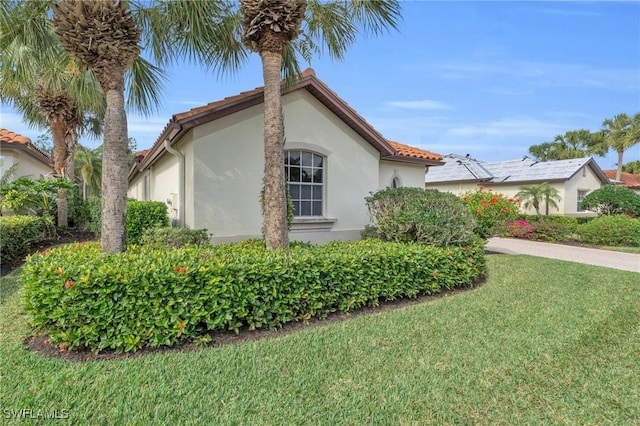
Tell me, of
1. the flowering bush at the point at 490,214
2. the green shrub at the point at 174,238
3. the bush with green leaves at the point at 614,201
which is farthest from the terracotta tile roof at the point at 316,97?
the bush with green leaves at the point at 614,201

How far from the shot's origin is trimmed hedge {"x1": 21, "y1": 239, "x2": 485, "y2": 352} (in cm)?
419

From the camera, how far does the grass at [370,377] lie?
124 inches

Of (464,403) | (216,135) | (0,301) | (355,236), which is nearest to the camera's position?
(464,403)

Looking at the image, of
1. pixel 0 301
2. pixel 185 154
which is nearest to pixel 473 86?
pixel 185 154

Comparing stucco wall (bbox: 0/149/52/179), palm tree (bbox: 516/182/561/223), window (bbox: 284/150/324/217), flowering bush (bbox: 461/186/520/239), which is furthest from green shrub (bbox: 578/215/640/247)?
stucco wall (bbox: 0/149/52/179)

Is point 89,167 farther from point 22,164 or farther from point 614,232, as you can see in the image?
point 614,232

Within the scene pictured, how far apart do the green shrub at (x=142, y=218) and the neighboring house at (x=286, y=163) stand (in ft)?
1.47

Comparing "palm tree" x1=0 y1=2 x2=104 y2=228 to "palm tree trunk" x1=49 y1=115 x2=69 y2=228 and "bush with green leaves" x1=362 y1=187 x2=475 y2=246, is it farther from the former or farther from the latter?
"bush with green leaves" x1=362 y1=187 x2=475 y2=246

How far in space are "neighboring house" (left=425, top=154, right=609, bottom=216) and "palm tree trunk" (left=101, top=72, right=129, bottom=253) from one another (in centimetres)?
2089

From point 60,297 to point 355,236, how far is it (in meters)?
8.90

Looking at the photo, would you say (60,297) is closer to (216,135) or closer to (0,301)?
(0,301)

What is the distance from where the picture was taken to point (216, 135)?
29.5 ft

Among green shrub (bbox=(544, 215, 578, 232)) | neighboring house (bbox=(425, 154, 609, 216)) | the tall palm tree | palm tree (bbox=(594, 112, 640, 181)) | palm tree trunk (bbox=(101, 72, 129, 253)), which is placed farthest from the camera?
palm tree (bbox=(594, 112, 640, 181))

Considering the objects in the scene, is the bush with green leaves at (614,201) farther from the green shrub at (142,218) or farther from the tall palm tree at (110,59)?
the tall palm tree at (110,59)
